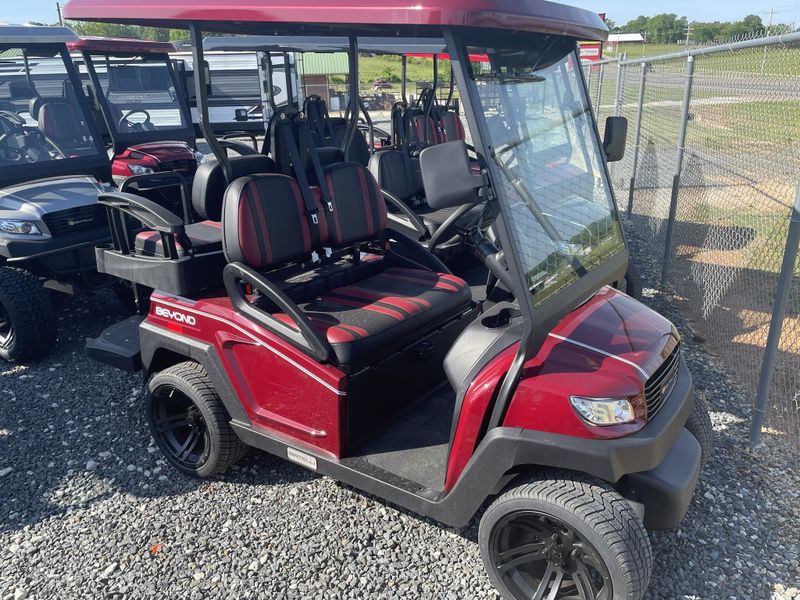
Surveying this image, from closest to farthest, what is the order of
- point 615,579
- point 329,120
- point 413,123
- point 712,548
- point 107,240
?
point 615,579, point 712,548, point 107,240, point 329,120, point 413,123

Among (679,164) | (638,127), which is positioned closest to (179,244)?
(679,164)

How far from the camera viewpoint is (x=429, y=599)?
236cm

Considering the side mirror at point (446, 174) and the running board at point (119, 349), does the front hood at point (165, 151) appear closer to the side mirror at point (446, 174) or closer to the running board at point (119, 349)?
the running board at point (119, 349)

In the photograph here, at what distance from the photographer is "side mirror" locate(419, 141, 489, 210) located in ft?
5.98

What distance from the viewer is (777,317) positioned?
315 centimetres

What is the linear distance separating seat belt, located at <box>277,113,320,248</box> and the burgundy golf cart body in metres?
2.97

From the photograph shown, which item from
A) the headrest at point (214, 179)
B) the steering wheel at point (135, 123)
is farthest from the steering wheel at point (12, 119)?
the headrest at point (214, 179)

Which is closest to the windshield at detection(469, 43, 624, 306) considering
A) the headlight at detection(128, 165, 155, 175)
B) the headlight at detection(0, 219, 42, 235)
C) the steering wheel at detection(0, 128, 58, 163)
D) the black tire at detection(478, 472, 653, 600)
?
the black tire at detection(478, 472, 653, 600)

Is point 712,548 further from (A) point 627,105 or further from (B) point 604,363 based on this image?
(A) point 627,105

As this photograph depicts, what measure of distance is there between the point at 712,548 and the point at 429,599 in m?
1.15

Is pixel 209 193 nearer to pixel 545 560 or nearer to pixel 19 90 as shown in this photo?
pixel 545 560

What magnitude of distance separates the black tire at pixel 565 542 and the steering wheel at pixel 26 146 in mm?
4214

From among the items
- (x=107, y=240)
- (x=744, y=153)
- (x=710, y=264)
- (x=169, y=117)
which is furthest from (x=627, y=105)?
(x=107, y=240)

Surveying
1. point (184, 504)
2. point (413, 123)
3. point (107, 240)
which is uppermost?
point (413, 123)
